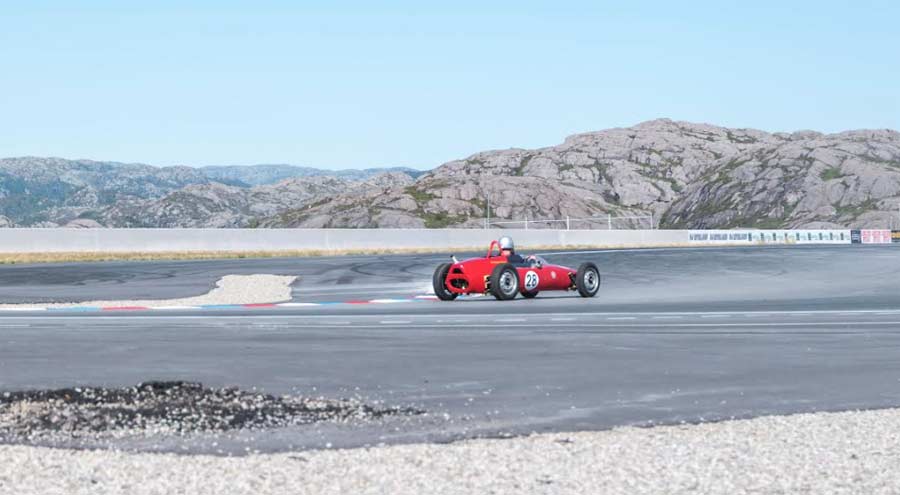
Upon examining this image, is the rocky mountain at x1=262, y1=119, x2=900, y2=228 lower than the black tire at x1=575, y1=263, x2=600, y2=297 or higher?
higher

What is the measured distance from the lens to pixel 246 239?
53.2m

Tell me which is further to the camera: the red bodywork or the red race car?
the red bodywork

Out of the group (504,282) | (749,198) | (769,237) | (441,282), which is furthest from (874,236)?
(749,198)

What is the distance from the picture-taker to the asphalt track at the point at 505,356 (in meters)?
9.11

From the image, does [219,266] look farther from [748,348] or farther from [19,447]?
[19,447]

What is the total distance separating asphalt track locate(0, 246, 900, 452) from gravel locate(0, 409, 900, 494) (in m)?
0.58

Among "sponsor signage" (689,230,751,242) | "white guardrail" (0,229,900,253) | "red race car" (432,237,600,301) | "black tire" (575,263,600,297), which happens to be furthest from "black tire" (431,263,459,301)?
"sponsor signage" (689,230,751,242)

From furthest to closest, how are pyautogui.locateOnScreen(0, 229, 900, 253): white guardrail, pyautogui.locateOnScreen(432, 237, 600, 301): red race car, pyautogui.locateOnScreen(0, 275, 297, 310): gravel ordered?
1. pyautogui.locateOnScreen(0, 229, 900, 253): white guardrail
2. pyautogui.locateOnScreen(0, 275, 297, 310): gravel
3. pyautogui.locateOnScreen(432, 237, 600, 301): red race car

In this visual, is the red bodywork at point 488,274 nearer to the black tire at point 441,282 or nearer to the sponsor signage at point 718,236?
the black tire at point 441,282

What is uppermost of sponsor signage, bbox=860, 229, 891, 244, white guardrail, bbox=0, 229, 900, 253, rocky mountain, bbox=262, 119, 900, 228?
rocky mountain, bbox=262, 119, 900, 228

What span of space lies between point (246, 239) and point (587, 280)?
29.2 meters

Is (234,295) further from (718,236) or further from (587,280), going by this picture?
(718,236)

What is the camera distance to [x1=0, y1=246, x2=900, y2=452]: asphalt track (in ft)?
29.9

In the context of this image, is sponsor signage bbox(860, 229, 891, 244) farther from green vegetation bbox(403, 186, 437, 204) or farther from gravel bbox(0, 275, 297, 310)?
green vegetation bbox(403, 186, 437, 204)
